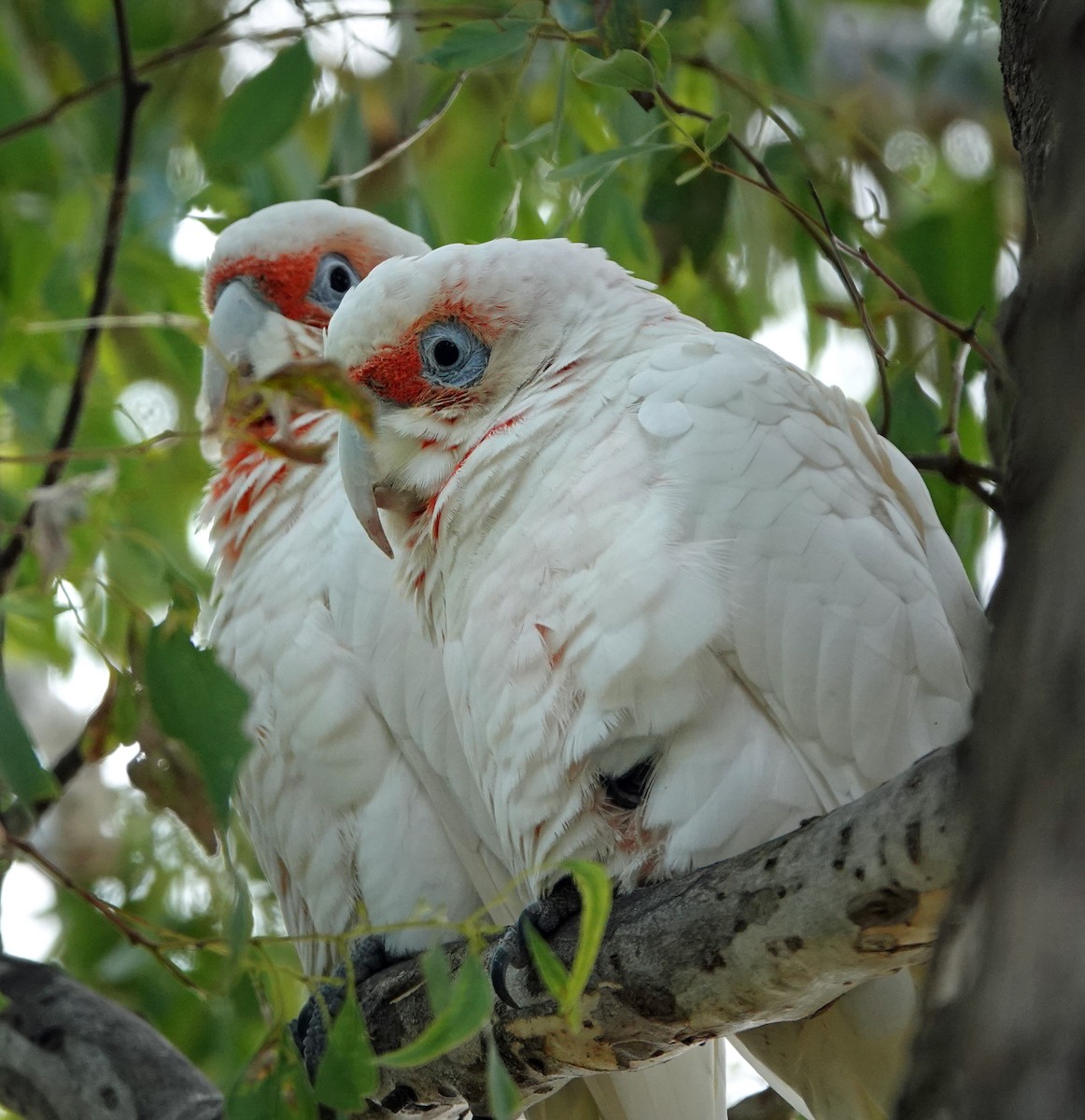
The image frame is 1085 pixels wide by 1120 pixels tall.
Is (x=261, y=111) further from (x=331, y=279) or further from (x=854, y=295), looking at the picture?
(x=854, y=295)

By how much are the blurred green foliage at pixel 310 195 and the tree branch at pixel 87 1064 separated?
0.11m

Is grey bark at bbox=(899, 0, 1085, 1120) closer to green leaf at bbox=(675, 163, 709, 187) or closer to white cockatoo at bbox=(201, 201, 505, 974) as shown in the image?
green leaf at bbox=(675, 163, 709, 187)

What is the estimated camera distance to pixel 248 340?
2.06 meters

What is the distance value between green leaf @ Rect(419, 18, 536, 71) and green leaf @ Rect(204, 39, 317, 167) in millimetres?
415

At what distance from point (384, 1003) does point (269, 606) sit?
532 millimetres

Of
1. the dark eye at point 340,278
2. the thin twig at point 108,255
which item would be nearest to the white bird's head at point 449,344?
the thin twig at point 108,255

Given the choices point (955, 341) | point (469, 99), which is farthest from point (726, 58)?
point (955, 341)

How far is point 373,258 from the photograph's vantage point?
2104 millimetres

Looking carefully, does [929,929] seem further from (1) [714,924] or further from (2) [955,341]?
(2) [955,341]

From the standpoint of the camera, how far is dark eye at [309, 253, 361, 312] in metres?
2.09

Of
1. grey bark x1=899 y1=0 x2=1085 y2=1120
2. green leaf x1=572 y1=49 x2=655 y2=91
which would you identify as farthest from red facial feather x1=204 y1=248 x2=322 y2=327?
grey bark x1=899 y1=0 x2=1085 y2=1120

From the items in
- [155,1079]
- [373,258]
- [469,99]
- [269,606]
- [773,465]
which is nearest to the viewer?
[773,465]

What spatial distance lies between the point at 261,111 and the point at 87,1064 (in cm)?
122

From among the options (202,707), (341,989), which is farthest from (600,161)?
(341,989)
